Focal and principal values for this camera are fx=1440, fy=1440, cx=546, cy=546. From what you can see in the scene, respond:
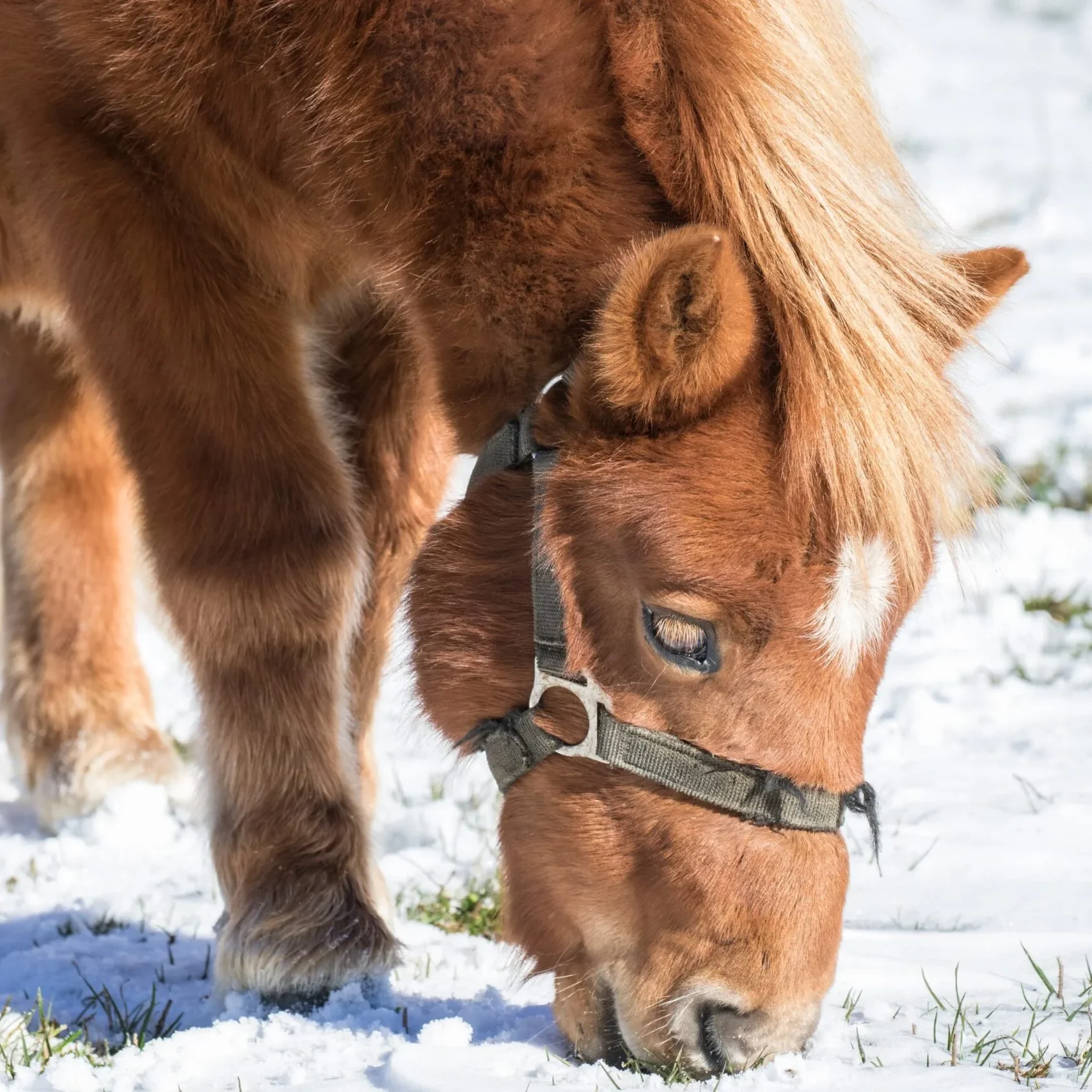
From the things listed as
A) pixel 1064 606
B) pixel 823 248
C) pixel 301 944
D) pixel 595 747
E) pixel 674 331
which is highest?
pixel 823 248

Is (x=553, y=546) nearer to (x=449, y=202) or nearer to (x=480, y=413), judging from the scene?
(x=480, y=413)

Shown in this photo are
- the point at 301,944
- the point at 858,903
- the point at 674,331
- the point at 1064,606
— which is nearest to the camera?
the point at 674,331

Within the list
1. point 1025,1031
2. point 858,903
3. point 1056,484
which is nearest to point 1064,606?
point 1056,484

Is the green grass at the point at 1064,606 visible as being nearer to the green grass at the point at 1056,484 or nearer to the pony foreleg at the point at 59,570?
the green grass at the point at 1056,484

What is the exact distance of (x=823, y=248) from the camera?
2.14 meters

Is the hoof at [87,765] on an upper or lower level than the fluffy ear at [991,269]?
lower

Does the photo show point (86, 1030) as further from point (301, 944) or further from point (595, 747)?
point (595, 747)

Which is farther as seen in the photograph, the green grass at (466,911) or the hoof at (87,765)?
the hoof at (87,765)

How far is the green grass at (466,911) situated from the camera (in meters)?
3.03

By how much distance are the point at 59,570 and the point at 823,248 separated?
272 centimetres

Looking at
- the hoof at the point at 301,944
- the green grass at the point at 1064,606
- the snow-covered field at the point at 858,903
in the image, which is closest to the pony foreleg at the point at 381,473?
the snow-covered field at the point at 858,903

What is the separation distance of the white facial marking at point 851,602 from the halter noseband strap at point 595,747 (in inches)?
8.4

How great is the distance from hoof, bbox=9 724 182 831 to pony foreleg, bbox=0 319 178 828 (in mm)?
10

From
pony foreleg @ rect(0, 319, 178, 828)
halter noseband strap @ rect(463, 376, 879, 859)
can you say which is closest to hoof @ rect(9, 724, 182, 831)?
pony foreleg @ rect(0, 319, 178, 828)
